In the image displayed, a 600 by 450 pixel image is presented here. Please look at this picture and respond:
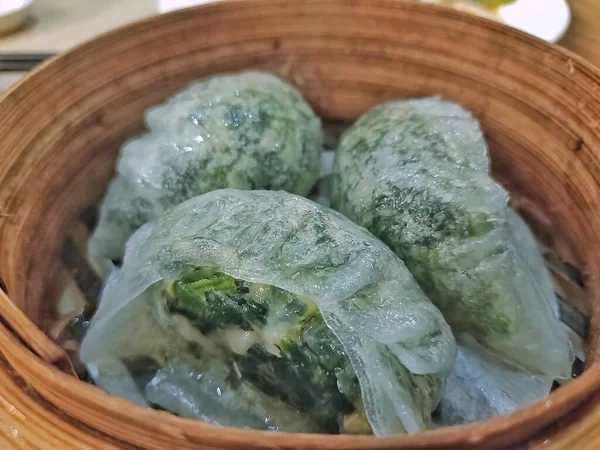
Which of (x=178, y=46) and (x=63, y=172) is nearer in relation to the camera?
(x=63, y=172)

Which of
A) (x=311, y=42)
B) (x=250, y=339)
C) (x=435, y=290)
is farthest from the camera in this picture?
(x=311, y=42)

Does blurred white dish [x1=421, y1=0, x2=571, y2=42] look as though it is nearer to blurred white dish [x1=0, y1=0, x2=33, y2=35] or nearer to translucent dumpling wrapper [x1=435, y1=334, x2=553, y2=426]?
translucent dumpling wrapper [x1=435, y1=334, x2=553, y2=426]

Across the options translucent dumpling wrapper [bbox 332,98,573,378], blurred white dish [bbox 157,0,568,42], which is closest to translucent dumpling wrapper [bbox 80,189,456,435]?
translucent dumpling wrapper [bbox 332,98,573,378]

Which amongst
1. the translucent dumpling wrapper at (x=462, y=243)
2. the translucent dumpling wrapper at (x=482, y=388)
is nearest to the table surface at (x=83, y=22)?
the translucent dumpling wrapper at (x=462, y=243)

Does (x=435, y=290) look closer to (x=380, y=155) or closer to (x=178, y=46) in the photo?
(x=380, y=155)

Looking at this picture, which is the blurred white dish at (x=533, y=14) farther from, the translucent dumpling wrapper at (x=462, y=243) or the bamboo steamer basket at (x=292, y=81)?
the translucent dumpling wrapper at (x=462, y=243)

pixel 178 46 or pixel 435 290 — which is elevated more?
pixel 178 46

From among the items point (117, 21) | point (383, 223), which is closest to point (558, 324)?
point (383, 223)
